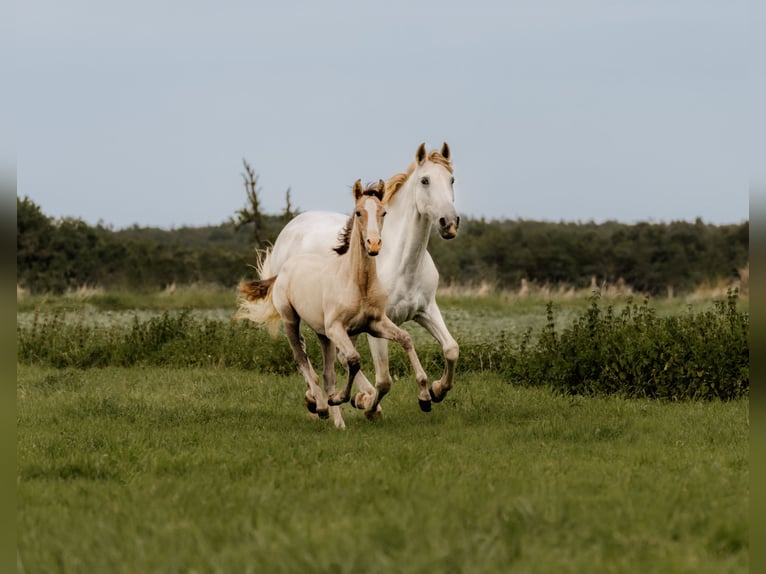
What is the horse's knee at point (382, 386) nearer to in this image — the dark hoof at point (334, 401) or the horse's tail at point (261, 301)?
the dark hoof at point (334, 401)

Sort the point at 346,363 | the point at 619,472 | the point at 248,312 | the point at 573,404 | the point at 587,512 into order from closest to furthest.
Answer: the point at 587,512
the point at 619,472
the point at 346,363
the point at 573,404
the point at 248,312

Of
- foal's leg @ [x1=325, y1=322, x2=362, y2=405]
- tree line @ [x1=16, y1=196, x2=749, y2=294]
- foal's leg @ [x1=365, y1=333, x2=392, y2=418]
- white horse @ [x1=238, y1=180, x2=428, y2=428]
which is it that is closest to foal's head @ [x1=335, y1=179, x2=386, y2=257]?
white horse @ [x1=238, y1=180, x2=428, y2=428]

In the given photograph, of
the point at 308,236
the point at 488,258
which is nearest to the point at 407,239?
the point at 308,236

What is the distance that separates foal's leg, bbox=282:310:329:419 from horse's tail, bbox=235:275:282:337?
1.53 feet

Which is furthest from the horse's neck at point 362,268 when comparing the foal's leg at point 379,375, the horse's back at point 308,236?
the horse's back at point 308,236

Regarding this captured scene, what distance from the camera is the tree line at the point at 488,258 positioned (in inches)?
1804

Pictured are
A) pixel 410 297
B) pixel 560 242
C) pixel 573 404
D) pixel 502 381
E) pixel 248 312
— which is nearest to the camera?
pixel 410 297

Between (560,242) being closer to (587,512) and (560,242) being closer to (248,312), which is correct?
(248,312)

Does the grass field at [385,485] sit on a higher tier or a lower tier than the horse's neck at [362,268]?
lower

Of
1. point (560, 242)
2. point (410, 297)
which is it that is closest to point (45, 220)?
point (560, 242)

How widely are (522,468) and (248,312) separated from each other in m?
6.03

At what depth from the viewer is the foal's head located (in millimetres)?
9070

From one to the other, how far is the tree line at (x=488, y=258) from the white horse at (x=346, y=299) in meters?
33.9

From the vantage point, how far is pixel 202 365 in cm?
1678
